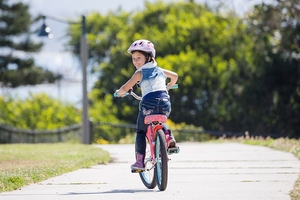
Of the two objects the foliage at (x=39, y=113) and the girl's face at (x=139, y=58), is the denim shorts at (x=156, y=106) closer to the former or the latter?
the girl's face at (x=139, y=58)

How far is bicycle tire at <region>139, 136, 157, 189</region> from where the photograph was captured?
9625mm

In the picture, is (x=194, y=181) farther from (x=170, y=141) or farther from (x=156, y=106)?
(x=156, y=106)

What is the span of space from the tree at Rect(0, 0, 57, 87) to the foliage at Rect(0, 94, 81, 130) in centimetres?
740

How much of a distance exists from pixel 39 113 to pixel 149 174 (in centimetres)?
3866

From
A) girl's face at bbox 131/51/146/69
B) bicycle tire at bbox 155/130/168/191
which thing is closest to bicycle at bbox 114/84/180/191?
bicycle tire at bbox 155/130/168/191

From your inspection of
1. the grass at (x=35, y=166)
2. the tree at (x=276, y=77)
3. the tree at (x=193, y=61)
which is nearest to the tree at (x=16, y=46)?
the tree at (x=193, y=61)

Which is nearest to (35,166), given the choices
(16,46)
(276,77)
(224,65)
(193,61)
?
(276,77)

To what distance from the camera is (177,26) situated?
49.9m

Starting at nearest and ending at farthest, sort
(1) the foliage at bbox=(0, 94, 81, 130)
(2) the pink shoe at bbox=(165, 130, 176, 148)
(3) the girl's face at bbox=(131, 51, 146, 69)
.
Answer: (2) the pink shoe at bbox=(165, 130, 176, 148)
(3) the girl's face at bbox=(131, 51, 146, 69)
(1) the foliage at bbox=(0, 94, 81, 130)

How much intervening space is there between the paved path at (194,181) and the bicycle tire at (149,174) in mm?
103

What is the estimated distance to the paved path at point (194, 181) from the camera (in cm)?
883

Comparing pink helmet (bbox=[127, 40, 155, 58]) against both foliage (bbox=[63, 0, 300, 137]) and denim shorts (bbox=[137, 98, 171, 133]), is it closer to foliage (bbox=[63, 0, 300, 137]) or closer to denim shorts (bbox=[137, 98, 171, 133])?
denim shorts (bbox=[137, 98, 171, 133])

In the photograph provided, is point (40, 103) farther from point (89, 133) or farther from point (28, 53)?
point (89, 133)

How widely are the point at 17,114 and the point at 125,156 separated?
33.9 meters
